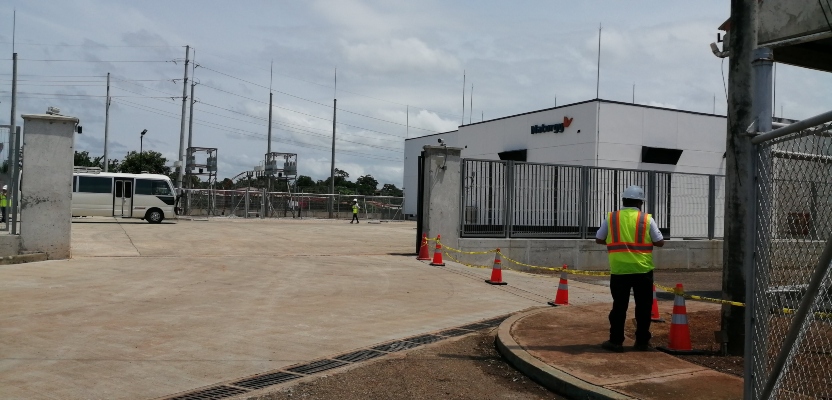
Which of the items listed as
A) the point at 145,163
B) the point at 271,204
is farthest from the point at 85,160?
the point at 271,204

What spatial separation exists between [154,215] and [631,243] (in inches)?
1176

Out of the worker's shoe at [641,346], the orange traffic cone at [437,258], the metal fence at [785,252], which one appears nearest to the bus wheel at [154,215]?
the orange traffic cone at [437,258]

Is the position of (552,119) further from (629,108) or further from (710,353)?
(710,353)

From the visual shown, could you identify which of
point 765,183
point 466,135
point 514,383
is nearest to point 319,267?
point 514,383

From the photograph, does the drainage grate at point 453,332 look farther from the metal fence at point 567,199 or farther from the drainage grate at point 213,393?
the metal fence at point 567,199

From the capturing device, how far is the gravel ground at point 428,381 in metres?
6.08

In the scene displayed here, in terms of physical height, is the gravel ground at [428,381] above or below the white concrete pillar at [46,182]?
below

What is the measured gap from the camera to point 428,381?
6.54 meters

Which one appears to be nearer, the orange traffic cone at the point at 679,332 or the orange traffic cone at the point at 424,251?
the orange traffic cone at the point at 679,332

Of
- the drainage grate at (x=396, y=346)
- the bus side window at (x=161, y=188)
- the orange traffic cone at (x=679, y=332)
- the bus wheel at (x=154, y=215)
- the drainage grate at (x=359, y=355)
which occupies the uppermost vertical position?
the bus side window at (x=161, y=188)

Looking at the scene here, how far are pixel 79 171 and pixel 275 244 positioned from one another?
55.2 feet

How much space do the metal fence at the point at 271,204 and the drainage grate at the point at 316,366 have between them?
37.6 meters

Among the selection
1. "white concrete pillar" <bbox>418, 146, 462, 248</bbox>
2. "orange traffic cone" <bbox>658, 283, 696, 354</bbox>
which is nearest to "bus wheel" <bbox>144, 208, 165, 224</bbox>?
"white concrete pillar" <bbox>418, 146, 462, 248</bbox>

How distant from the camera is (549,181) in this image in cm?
1892
